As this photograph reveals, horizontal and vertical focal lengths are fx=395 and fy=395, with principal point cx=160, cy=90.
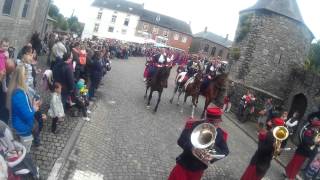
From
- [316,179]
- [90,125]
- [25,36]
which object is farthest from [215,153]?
[25,36]

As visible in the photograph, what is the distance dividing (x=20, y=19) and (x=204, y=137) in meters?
16.6

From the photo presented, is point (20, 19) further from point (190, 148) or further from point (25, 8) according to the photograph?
point (190, 148)

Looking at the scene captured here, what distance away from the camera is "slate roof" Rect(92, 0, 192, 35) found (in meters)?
76.8

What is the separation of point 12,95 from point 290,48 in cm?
2301

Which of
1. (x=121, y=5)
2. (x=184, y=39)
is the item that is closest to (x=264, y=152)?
(x=184, y=39)

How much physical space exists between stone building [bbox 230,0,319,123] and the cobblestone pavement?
979 cm

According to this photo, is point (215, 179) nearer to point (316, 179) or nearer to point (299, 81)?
point (316, 179)

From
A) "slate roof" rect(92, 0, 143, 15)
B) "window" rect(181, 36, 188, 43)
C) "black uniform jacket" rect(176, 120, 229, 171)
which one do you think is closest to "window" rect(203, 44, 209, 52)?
"window" rect(181, 36, 188, 43)

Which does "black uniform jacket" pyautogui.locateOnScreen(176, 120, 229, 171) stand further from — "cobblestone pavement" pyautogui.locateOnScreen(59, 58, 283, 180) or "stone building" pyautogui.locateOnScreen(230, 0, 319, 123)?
"stone building" pyautogui.locateOnScreen(230, 0, 319, 123)

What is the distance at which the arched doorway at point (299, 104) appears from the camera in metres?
21.7

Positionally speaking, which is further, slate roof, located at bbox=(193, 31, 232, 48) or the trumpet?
slate roof, located at bbox=(193, 31, 232, 48)

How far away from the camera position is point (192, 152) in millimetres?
5957

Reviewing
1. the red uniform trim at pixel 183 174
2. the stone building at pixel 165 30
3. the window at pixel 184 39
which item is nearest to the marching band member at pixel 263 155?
the red uniform trim at pixel 183 174

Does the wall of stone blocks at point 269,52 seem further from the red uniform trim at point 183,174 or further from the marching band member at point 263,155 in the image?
the red uniform trim at point 183,174
